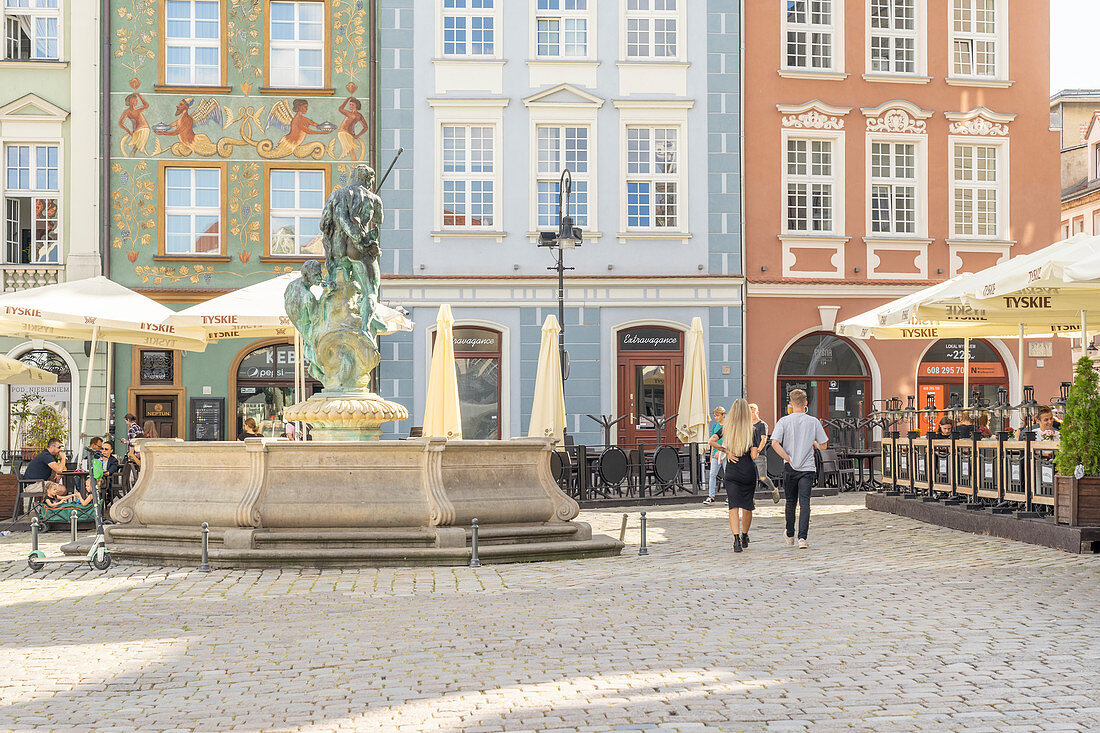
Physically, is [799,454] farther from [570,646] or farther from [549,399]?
[549,399]

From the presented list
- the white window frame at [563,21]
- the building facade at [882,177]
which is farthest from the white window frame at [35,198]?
the building facade at [882,177]

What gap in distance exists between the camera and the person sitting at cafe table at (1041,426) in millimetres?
14558

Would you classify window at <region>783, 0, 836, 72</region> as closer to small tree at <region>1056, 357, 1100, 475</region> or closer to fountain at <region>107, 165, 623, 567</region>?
small tree at <region>1056, 357, 1100, 475</region>

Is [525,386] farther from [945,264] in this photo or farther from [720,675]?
[720,675]

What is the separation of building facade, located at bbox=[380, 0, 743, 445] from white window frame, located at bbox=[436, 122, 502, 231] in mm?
28

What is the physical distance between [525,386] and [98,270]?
849 cm

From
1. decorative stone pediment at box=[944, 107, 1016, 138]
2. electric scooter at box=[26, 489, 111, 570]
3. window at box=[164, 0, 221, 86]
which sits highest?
window at box=[164, 0, 221, 86]

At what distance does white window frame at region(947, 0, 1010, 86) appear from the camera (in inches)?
1090

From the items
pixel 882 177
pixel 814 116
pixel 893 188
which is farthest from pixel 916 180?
pixel 814 116

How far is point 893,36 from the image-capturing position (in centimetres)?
2775

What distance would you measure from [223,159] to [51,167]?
3.32m

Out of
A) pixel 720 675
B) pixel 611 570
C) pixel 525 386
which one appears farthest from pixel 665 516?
pixel 720 675

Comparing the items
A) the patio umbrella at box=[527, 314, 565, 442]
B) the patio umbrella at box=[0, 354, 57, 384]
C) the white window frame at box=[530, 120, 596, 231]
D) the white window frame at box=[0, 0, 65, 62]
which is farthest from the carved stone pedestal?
the white window frame at box=[0, 0, 65, 62]

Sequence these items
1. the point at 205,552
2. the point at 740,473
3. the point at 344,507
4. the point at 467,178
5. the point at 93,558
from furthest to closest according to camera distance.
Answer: the point at 467,178 < the point at 740,473 < the point at 344,507 < the point at 93,558 < the point at 205,552
